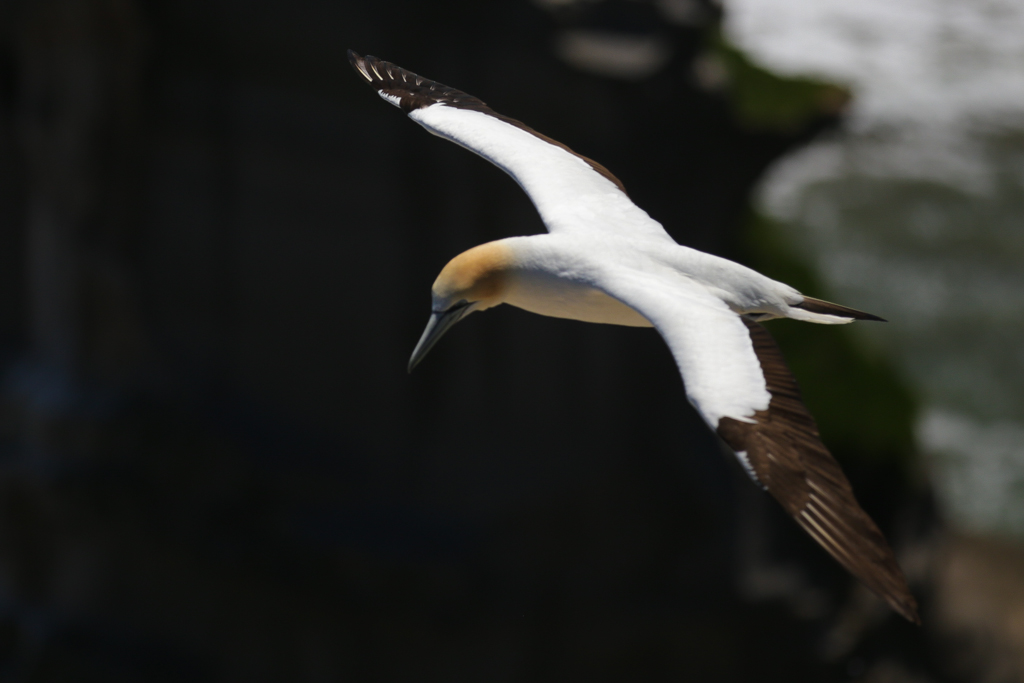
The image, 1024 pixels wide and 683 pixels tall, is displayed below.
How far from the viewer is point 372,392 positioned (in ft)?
33.2

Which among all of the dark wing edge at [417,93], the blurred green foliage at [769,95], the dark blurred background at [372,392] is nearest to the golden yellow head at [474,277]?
the dark wing edge at [417,93]

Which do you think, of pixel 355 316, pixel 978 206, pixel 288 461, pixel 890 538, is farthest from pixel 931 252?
pixel 288 461

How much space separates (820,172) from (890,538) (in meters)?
3.88

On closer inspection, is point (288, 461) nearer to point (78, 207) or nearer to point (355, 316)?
point (355, 316)

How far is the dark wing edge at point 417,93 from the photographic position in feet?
15.8

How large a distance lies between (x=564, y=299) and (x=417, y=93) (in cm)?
170

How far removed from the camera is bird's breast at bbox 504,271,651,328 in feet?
12.1

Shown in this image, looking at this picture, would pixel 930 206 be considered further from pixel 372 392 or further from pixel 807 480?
pixel 807 480

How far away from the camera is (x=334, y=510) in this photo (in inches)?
403

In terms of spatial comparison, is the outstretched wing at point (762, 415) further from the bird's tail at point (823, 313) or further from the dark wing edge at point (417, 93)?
the dark wing edge at point (417, 93)

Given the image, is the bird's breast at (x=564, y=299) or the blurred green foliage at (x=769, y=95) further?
the blurred green foliage at (x=769, y=95)

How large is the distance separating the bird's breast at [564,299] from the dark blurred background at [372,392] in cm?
540

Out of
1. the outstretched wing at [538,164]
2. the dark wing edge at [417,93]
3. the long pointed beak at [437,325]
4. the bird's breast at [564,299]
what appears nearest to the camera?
the bird's breast at [564,299]

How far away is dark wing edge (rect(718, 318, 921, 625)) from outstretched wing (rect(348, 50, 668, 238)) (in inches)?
38.6
